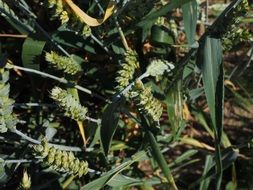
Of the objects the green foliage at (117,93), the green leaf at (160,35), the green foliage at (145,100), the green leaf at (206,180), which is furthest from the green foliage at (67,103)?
the green leaf at (206,180)

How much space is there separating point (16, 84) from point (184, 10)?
0.72 m

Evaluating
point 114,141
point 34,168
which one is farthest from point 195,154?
point 34,168

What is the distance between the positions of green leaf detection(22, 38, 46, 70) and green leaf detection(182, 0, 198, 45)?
356 millimetres

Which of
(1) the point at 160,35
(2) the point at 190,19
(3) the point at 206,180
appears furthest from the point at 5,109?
(3) the point at 206,180

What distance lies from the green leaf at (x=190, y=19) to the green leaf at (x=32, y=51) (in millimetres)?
356

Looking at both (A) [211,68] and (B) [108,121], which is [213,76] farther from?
(B) [108,121]

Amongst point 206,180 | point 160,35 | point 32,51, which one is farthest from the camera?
point 206,180

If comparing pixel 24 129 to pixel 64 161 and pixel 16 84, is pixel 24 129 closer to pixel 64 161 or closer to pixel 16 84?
pixel 16 84

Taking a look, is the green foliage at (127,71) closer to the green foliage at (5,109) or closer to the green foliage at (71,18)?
the green foliage at (71,18)

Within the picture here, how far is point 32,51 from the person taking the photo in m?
1.26

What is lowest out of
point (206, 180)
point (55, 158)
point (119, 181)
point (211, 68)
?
point (206, 180)

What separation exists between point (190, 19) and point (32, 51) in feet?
1.32

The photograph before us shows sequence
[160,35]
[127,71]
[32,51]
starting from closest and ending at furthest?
1. [127,71]
2. [32,51]
3. [160,35]

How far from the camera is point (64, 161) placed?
0.93 m
